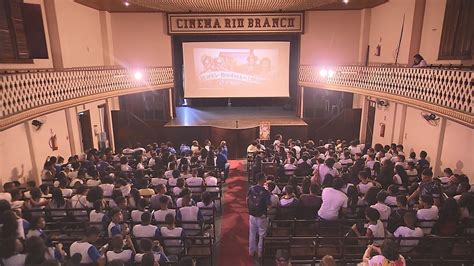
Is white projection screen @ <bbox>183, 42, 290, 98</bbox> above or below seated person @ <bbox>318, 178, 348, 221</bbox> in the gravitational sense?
above

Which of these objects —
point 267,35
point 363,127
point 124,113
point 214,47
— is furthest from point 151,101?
point 363,127

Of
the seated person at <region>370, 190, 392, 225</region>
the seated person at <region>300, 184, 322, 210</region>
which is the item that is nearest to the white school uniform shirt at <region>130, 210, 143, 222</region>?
the seated person at <region>300, 184, 322, 210</region>

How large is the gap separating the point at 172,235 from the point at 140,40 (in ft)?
46.8

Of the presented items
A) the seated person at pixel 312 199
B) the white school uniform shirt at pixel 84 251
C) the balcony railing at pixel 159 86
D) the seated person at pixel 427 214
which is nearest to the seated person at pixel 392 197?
the seated person at pixel 427 214

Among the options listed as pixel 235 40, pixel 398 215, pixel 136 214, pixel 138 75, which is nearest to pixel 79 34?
pixel 138 75

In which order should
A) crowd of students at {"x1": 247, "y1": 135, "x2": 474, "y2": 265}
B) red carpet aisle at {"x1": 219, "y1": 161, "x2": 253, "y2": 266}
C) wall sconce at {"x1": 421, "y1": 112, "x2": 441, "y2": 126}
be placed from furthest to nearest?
wall sconce at {"x1": 421, "y1": 112, "x2": 441, "y2": 126} < red carpet aisle at {"x1": 219, "y1": 161, "x2": 253, "y2": 266} < crowd of students at {"x1": 247, "y1": 135, "x2": 474, "y2": 265}

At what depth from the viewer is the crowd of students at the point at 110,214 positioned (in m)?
5.07

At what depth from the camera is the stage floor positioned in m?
16.9

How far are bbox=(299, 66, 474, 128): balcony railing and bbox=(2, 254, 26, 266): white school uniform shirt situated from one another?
9100 millimetres

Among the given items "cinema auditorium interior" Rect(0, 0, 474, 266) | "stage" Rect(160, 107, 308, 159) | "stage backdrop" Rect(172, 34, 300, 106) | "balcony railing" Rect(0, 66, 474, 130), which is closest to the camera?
"cinema auditorium interior" Rect(0, 0, 474, 266)

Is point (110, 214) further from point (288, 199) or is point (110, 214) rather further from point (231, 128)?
point (231, 128)

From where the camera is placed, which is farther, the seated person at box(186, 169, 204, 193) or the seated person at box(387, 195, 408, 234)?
the seated person at box(186, 169, 204, 193)

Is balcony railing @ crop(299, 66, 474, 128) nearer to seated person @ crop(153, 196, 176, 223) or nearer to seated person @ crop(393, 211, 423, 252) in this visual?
seated person @ crop(393, 211, 423, 252)

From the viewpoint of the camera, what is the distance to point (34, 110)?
9461 mm
